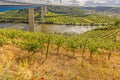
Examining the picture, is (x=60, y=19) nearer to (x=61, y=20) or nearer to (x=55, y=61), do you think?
(x=61, y=20)

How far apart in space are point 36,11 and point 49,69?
11653 cm

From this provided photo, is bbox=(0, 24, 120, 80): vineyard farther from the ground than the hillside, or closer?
farther from the ground

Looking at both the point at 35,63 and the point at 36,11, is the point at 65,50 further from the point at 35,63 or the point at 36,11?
the point at 36,11

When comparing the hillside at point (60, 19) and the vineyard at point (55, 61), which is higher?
the vineyard at point (55, 61)

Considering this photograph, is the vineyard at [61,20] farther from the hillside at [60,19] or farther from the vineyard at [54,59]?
the vineyard at [54,59]

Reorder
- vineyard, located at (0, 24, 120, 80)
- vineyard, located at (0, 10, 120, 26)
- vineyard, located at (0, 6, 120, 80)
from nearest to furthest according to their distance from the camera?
1. vineyard, located at (0, 6, 120, 80)
2. vineyard, located at (0, 24, 120, 80)
3. vineyard, located at (0, 10, 120, 26)

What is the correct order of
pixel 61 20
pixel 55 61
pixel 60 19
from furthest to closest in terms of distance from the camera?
pixel 60 19, pixel 61 20, pixel 55 61

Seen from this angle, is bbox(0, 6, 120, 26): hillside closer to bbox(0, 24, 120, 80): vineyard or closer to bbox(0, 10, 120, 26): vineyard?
bbox(0, 10, 120, 26): vineyard

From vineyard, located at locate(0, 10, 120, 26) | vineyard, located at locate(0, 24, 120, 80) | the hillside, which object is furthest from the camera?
the hillside

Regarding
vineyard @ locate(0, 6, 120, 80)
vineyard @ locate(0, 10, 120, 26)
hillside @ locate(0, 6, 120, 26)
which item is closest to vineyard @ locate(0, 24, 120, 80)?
vineyard @ locate(0, 6, 120, 80)

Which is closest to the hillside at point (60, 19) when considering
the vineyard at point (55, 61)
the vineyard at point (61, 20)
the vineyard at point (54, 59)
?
the vineyard at point (61, 20)

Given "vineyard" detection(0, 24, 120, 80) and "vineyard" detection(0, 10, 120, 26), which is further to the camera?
"vineyard" detection(0, 10, 120, 26)

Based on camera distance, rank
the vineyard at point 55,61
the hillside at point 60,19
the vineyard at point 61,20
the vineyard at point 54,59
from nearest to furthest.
Answer: the vineyard at point 55,61, the vineyard at point 54,59, the vineyard at point 61,20, the hillside at point 60,19

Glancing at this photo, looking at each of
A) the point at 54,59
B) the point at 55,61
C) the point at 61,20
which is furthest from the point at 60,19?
the point at 55,61
